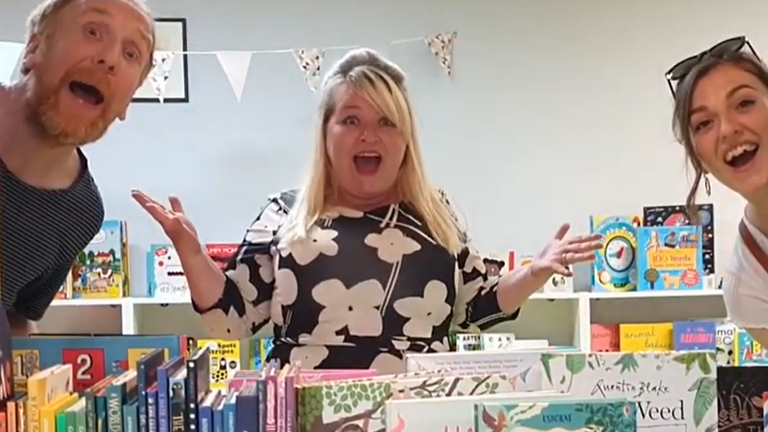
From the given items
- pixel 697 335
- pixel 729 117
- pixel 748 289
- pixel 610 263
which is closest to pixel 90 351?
pixel 729 117

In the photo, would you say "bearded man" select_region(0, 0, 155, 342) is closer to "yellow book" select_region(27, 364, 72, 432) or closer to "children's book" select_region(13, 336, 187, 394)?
"children's book" select_region(13, 336, 187, 394)

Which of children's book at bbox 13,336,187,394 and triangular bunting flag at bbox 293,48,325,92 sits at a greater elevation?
triangular bunting flag at bbox 293,48,325,92

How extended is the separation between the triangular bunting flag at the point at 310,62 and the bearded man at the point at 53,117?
→ 59.3 inches

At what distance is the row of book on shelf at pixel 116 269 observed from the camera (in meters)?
2.71

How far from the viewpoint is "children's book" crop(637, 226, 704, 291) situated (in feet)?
9.07

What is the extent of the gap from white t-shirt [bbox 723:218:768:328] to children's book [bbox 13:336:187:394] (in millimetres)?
1118

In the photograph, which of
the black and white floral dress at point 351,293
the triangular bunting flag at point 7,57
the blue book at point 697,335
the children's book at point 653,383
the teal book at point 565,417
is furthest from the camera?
the blue book at point 697,335

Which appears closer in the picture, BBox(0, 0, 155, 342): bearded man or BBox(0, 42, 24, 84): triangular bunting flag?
BBox(0, 0, 155, 342): bearded man

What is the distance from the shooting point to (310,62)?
9.49ft

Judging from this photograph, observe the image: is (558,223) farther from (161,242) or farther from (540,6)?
(161,242)

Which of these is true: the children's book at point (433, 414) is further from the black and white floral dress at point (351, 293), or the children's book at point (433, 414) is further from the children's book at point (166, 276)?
the children's book at point (166, 276)

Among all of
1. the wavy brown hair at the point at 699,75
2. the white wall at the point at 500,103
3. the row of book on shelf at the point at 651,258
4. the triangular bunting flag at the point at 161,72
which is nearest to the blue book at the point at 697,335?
the row of book on shelf at the point at 651,258

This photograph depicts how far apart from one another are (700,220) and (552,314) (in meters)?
0.62

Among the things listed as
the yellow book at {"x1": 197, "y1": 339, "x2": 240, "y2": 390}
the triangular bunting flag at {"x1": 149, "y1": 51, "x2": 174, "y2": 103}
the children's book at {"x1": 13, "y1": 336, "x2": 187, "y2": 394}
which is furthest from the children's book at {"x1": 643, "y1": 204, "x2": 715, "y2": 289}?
the children's book at {"x1": 13, "y1": 336, "x2": 187, "y2": 394}
